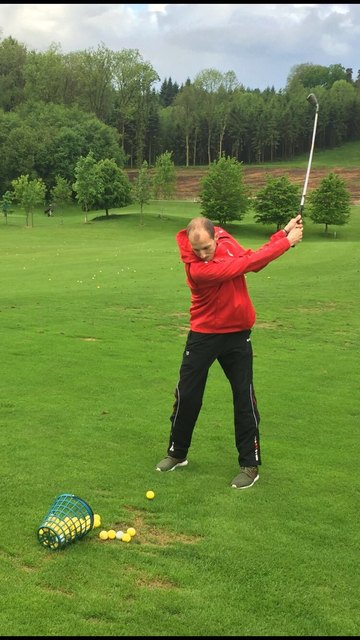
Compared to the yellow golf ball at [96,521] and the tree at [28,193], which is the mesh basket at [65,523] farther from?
the tree at [28,193]

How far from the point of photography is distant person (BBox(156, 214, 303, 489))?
6.56 metres

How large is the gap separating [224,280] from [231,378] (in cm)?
125

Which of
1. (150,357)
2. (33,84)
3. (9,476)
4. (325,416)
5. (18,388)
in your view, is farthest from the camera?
(33,84)

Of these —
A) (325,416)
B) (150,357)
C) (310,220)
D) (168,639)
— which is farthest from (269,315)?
(310,220)

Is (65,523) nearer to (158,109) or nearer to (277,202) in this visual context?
(277,202)

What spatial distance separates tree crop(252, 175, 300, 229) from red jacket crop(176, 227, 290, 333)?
61528mm

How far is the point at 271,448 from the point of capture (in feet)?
26.8

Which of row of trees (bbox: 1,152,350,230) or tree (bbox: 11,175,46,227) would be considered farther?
tree (bbox: 11,175,46,227)

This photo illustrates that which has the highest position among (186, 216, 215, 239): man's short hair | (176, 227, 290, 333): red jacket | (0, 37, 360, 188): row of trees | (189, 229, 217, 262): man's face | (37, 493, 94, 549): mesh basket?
(0, 37, 360, 188): row of trees

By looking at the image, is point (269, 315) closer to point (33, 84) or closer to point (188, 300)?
point (188, 300)

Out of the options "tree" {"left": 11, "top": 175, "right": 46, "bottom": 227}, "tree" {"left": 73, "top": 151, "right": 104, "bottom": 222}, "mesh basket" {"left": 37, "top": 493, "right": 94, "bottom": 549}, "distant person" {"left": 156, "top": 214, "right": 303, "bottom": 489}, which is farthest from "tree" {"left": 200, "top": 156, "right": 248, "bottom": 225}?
"mesh basket" {"left": 37, "top": 493, "right": 94, "bottom": 549}

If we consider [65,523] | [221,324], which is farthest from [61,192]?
[65,523]

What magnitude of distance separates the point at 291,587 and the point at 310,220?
72.2 metres

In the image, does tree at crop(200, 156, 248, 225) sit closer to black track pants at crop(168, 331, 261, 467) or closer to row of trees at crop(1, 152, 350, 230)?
row of trees at crop(1, 152, 350, 230)
